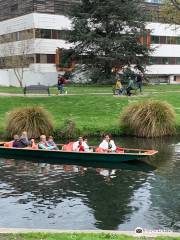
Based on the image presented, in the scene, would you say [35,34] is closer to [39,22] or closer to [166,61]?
[39,22]

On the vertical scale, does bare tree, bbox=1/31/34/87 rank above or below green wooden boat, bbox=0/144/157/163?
above

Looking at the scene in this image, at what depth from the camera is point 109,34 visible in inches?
2296

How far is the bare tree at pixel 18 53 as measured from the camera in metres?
67.4

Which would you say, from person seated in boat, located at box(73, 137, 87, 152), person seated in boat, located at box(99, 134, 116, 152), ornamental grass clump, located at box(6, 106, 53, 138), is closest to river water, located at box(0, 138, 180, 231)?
person seated in boat, located at box(99, 134, 116, 152)

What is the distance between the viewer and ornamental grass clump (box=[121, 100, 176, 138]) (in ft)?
98.6

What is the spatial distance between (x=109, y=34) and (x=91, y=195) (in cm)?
4316

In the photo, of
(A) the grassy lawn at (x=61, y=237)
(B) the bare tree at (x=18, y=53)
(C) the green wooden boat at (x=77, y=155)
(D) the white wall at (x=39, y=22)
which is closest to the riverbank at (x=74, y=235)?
(A) the grassy lawn at (x=61, y=237)

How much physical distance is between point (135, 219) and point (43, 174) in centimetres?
725

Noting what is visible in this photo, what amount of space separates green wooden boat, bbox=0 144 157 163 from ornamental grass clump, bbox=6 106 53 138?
4.14 metres

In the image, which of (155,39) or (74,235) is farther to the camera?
(155,39)

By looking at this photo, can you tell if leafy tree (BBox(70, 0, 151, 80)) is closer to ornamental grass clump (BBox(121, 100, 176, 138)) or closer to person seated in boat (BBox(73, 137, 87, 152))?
ornamental grass clump (BBox(121, 100, 176, 138))

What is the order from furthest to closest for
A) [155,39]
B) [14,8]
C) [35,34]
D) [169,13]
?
[155,39]
[14,8]
[35,34]
[169,13]

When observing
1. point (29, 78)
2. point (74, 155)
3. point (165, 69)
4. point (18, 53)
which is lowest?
point (74, 155)

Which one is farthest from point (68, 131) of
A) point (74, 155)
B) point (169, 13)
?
point (169, 13)
